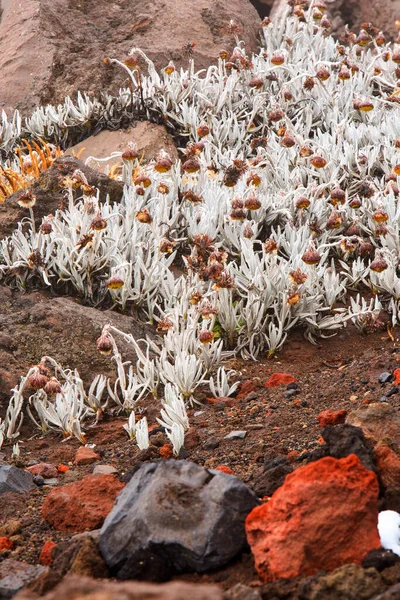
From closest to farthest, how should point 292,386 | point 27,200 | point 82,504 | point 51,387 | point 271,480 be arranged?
point 271,480
point 82,504
point 51,387
point 292,386
point 27,200

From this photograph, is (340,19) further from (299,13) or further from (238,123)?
(238,123)

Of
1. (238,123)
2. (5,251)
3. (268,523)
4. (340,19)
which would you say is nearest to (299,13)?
(238,123)

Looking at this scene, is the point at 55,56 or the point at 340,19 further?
the point at 340,19

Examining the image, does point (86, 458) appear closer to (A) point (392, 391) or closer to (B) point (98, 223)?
(A) point (392, 391)

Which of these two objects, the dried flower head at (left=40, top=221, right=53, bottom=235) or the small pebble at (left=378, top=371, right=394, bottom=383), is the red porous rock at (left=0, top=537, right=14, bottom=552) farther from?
the dried flower head at (left=40, top=221, right=53, bottom=235)

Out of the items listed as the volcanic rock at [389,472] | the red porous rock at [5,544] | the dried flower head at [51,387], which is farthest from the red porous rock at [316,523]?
the dried flower head at [51,387]

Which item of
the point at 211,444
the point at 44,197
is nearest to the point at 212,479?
the point at 211,444
